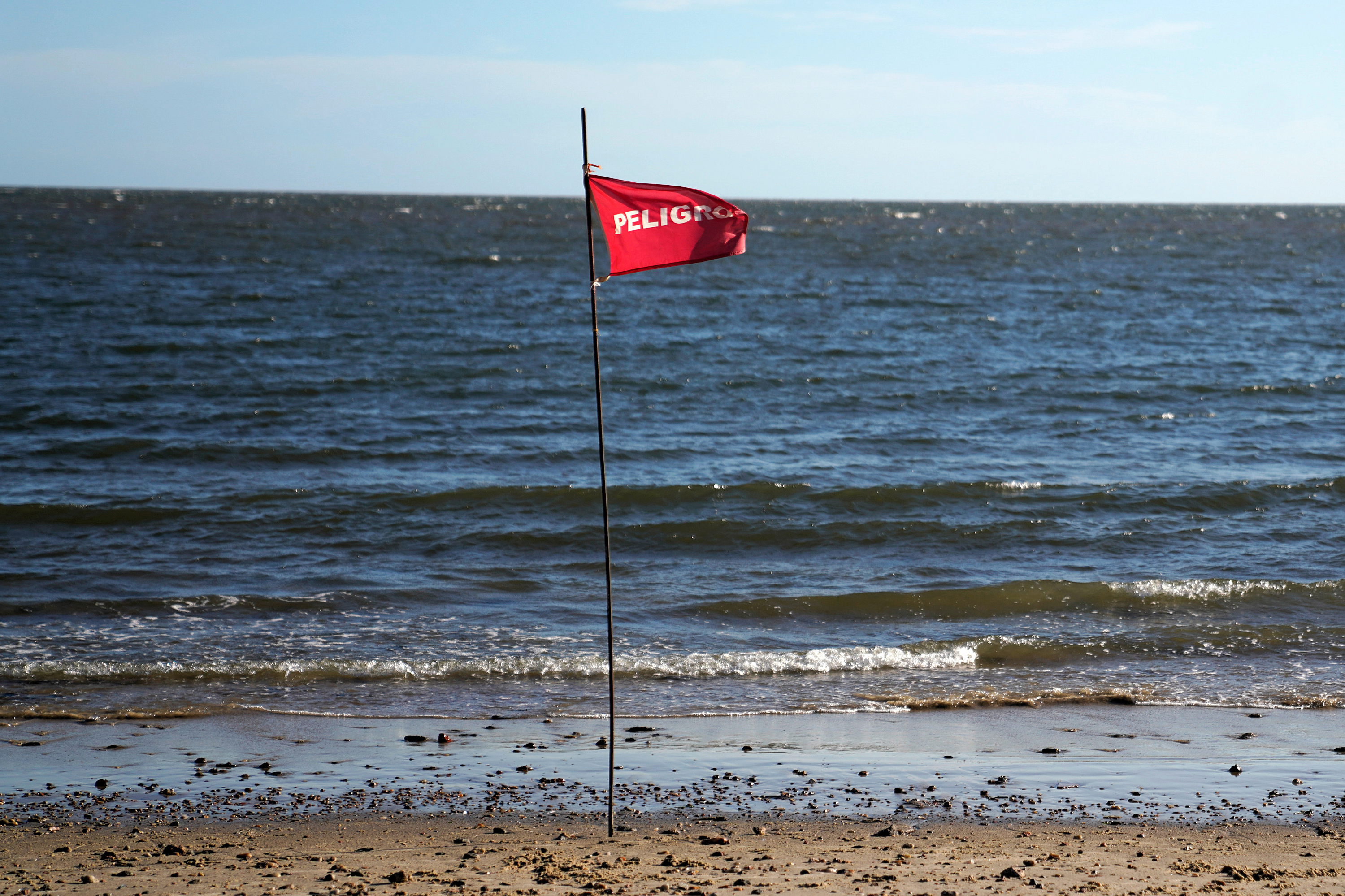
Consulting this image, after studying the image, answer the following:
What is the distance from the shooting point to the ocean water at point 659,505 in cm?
1016

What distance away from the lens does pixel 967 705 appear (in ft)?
30.4

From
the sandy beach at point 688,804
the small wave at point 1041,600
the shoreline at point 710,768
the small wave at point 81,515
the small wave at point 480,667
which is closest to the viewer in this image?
the sandy beach at point 688,804

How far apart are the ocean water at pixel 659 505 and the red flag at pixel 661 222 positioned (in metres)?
4.07

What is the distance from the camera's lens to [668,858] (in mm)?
6137

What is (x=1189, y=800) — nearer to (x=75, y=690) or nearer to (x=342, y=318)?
(x=75, y=690)

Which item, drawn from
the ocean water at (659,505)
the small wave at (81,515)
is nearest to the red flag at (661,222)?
the ocean water at (659,505)

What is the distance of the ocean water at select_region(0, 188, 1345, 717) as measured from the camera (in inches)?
400

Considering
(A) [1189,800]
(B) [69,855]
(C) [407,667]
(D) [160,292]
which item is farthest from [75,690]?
(D) [160,292]

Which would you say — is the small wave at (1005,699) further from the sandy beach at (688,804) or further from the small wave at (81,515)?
the small wave at (81,515)

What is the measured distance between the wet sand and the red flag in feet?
10.6

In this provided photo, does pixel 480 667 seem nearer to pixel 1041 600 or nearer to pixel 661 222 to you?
pixel 661 222

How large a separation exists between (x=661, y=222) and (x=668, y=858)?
348cm

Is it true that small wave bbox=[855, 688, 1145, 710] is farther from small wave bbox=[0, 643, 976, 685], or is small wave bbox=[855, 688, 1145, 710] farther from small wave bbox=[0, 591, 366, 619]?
small wave bbox=[0, 591, 366, 619]

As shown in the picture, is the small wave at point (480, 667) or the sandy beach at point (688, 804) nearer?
the sandy beach at point (688, 804)
